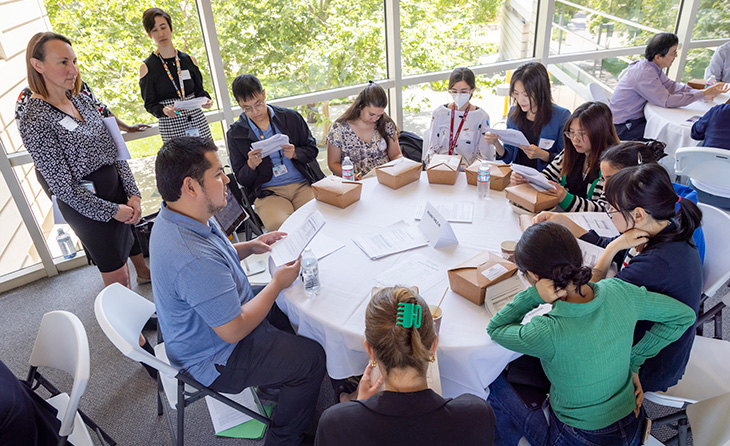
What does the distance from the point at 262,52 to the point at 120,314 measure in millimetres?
3320

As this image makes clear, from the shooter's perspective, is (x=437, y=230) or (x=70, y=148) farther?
(x=70, y=148)

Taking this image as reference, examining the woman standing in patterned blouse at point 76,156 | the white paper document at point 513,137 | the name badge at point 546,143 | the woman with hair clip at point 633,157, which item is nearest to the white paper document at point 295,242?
the woman standing in patterned blouse at point 76,156

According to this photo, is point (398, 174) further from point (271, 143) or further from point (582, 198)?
point (582, 198)

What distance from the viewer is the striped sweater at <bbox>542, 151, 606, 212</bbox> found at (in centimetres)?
249

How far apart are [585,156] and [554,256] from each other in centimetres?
165

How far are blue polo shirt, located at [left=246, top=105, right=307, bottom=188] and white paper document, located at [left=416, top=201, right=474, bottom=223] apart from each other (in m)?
1.30

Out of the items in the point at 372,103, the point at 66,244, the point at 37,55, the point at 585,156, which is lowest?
the point at 66,244

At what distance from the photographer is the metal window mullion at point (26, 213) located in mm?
3445

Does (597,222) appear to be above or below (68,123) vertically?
below

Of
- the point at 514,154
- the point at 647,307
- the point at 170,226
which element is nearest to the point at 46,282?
the point at 170,226

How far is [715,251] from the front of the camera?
2035 mm

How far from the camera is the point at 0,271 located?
3.71 metres

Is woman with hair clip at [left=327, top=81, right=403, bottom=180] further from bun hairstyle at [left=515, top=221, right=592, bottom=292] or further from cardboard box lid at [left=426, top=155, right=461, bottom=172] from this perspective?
bun hairstyle at [left=515, top=221, right=592, bottom=292]

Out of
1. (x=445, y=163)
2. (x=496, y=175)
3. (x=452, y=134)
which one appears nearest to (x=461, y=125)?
(x=452, y=134)
